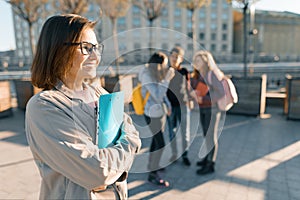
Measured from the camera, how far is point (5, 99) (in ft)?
23.5

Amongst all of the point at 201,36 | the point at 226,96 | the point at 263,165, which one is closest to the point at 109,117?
the point at 226,96

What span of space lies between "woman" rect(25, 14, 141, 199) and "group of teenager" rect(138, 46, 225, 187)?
1747mm

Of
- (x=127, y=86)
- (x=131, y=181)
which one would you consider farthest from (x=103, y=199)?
(x=131, y=181)

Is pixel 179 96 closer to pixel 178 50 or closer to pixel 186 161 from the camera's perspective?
pixel 178 50

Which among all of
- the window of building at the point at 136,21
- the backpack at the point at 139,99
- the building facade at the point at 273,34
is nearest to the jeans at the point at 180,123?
the backpack at the point at 139,99

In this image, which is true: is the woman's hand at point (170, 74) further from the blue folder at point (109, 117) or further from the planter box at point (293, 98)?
the planter box at point (293, 98)

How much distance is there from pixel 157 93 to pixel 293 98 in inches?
200

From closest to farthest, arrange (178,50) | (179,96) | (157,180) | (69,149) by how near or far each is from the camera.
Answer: (69,149) → (157,180) → (178,50) → (179,96)

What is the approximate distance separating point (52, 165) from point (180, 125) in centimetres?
329

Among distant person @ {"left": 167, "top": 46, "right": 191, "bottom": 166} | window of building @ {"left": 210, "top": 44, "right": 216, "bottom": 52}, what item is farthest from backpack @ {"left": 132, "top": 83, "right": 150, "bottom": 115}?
window of building @ {"left": 210, "top": 44, "right": 216, "bottom": 52}

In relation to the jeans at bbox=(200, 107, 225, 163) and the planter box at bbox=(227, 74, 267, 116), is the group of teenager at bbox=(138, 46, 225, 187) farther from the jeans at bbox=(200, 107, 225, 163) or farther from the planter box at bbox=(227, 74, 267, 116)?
the planter box at bbox=(227, 74, 267, 116)

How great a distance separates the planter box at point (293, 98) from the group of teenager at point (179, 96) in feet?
12.9

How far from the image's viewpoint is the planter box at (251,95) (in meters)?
6.96

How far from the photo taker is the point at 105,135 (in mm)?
1036
